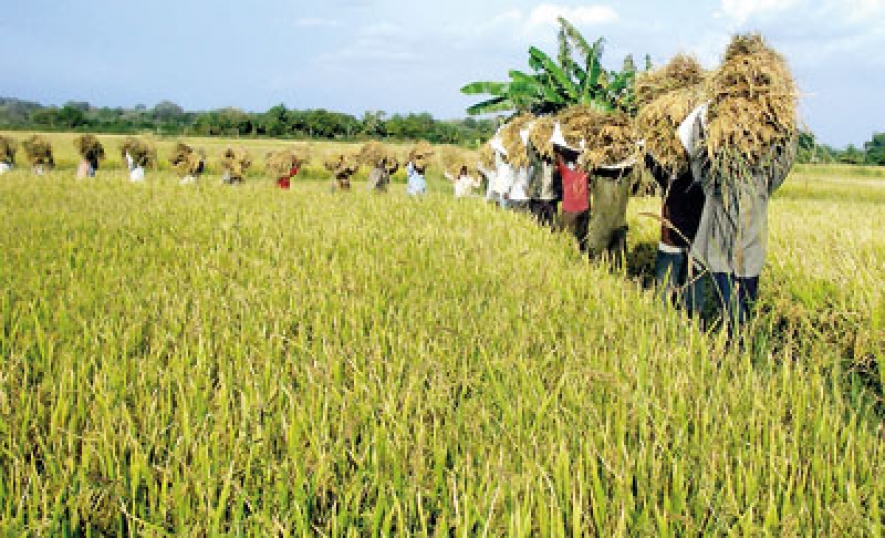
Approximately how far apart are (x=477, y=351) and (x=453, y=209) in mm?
4835

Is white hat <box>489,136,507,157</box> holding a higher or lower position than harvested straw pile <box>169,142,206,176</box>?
higher

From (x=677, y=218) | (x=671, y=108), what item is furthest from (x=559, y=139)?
(x=671, y=108)

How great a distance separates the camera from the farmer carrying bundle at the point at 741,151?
10.8 feet

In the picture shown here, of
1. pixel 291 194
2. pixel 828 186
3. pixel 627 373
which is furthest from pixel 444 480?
pixel 828 186

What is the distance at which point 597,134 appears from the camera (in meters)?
5.66

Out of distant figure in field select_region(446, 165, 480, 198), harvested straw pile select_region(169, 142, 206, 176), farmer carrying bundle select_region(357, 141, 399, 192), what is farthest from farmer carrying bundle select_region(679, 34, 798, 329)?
harvested straw pile select_region(169, 142, 206, 176)

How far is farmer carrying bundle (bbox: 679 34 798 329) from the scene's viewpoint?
10.8 ft

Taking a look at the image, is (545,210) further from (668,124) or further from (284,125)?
(284,125)

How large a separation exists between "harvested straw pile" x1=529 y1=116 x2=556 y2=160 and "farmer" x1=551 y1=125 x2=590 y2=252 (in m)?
0.17

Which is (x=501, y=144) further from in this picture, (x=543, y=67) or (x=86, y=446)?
(x=86, y=446)

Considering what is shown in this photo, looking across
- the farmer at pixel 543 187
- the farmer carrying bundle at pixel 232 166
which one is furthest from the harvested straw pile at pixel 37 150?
the farmer at pixel 543 187

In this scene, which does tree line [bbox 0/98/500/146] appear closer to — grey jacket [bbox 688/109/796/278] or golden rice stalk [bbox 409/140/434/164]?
golden rice stalk [bbox 409/140/434/164]

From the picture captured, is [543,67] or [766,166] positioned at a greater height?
[543,67]

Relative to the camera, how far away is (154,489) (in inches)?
60.7
